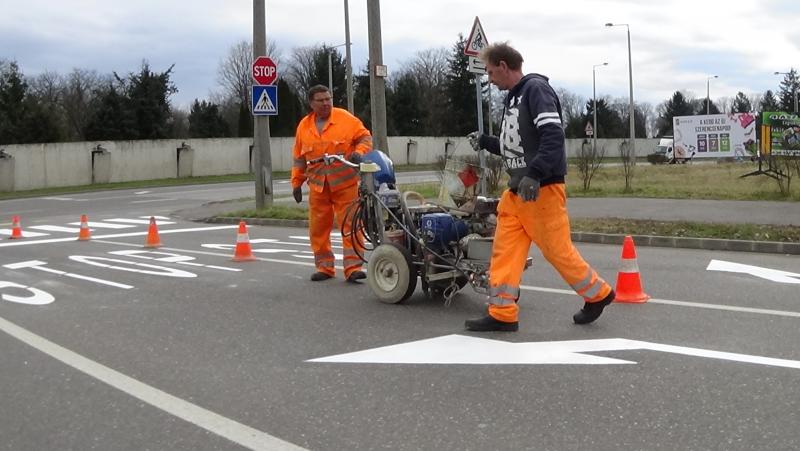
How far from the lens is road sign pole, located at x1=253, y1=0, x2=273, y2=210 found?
17.8 m

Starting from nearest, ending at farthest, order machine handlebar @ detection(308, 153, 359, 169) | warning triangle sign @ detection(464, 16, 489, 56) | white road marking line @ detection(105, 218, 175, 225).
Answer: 1. machine handlebar @ detection(308, 153, 359, 169)
2. warning triangle sign @ detection(464, 16, 489, 56)
3. white road marking line @ detection(105, 218, 175, 225)

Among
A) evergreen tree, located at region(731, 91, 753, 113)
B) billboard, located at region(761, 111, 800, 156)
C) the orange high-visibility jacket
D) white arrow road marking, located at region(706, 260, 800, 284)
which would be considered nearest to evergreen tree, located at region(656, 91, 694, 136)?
evergreen tree, located at region(731, 91, 753, 113)

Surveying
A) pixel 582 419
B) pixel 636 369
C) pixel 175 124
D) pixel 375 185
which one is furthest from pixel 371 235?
pixel 175 124

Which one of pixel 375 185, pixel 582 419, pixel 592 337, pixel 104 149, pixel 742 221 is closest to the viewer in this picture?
pixel 582 419

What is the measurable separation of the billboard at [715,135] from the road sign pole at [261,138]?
31966 millimetres

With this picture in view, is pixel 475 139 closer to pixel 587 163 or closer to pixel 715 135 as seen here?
pixel 587 163

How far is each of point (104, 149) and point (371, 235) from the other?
36.6 meters

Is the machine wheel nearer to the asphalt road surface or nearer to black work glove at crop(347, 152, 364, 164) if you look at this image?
the asphalt road surface

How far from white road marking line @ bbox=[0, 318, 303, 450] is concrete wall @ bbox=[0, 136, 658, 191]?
30.7m

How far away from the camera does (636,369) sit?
4766 mm

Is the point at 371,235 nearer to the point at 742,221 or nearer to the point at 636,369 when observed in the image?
the point at 636,369

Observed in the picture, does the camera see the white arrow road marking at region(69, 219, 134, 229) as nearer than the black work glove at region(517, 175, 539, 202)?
No

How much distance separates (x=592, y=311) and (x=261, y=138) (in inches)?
514

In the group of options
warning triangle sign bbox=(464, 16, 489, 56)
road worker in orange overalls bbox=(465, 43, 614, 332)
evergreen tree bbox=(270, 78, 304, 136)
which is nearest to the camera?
road worker in orange overalls bbox=(465, 43, 614, 332)
